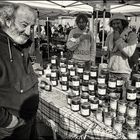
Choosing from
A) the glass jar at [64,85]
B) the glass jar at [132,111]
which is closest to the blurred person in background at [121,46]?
the glass jar at [64,85]

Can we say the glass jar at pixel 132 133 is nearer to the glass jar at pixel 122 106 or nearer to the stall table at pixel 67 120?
the stall table at pixel 67 120

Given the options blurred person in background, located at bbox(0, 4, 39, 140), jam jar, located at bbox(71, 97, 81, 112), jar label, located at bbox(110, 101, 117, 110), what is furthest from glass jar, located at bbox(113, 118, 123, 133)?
blurred person in background, located at bbox(0, 4, 39, 140)

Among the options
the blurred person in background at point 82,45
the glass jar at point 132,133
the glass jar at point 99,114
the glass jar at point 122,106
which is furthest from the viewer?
the blurred person in background at point 82,45

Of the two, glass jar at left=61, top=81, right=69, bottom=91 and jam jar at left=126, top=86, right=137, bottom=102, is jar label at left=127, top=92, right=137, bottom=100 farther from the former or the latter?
glass jar at left=61, top=81, right=69, bottom=91

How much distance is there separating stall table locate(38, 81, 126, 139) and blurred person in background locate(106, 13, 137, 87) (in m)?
0.97

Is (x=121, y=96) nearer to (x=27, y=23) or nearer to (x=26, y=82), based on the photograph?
(x=26, y=82)

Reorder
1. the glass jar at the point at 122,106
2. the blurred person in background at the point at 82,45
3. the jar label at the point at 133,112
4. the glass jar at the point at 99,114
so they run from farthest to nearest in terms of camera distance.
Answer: the blurred person in background at the point at 82,45
the glass jar at the point at 99,114
the glass jar at the point at 122,106
the jar label at the point at 133,112

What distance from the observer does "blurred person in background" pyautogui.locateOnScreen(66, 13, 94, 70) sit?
3.68 metres

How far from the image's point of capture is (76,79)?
2.35 metres

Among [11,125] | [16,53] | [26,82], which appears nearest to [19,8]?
[16,53]

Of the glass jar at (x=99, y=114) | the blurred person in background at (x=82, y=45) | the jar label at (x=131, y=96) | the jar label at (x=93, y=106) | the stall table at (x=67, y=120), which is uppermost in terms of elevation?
the blurred person in background at (x=82, y=45)

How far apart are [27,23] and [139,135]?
4.69 ft

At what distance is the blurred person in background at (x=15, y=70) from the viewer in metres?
1.68

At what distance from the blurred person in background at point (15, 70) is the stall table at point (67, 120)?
1.32 ft
